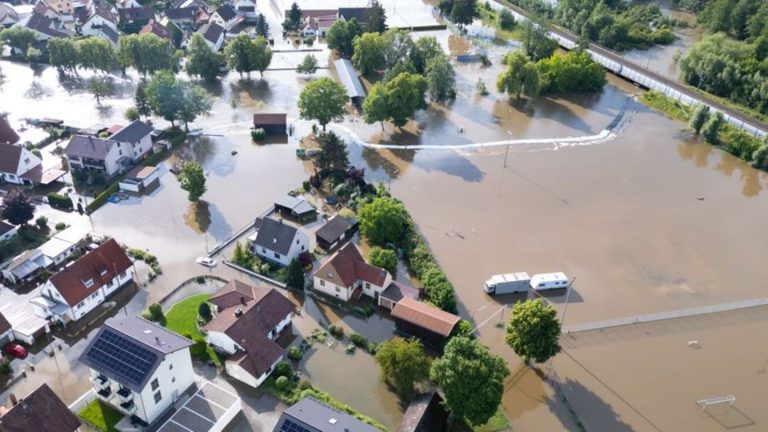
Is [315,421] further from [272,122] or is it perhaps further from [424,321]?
[272,122]

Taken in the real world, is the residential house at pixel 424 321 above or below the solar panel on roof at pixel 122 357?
below

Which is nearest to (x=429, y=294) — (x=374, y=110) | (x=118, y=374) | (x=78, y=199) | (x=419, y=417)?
(x=419, y=417)

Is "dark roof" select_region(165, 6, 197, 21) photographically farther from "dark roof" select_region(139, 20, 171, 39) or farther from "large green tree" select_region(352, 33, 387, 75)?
"large green tree" select_region(352, 33, 387, 75)

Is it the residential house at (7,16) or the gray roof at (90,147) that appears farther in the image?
the residential house at (7,16)

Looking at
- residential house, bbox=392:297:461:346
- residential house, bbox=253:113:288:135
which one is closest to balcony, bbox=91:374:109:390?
residential house, bbox=392:297:461:346

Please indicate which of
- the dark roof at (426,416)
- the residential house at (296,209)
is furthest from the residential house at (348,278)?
the dark roof at (426,416)

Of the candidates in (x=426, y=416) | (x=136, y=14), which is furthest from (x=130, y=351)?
(x=136, y=14)

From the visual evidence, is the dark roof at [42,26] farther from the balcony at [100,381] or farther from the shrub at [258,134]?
the balcony at [100,381]
